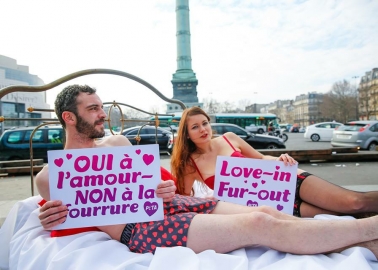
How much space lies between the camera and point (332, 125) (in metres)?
20.5

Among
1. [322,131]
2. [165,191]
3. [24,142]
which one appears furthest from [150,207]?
[322,131]

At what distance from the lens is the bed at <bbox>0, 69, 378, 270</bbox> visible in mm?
1414

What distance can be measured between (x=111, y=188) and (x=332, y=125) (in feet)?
71.1

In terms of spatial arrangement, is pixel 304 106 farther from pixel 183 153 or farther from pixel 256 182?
pixel 256 182

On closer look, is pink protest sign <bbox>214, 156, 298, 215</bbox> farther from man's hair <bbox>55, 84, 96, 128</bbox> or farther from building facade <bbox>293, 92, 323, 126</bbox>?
building facade <bbox>293, 92, 323, 126</bbox>

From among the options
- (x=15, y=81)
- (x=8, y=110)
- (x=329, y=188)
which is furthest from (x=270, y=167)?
(x=8, y=110)

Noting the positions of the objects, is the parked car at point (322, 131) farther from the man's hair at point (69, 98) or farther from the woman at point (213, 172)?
the man's hair at point (69, 98)

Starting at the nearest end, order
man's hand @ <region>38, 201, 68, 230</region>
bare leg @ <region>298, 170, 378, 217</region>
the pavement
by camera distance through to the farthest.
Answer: man's hand @ <region>38, 201, 68, 230</region>, bare leg @ <region>298, 170, 378, 217</region>, the pavement

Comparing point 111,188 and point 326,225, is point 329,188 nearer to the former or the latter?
point 326,225

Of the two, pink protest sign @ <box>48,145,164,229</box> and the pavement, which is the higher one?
pink protest sign @ <box>48,145,164,229</box>

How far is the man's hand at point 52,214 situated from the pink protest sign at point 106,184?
0.12 feet

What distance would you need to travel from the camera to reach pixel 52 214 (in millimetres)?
1748

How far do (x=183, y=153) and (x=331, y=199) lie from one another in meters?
1.44

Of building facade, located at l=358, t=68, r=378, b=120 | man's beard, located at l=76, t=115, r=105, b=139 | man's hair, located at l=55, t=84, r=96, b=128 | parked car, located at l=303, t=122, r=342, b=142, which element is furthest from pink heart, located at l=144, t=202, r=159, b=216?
building facade, located at l=358, t=68, r=378, b=120
